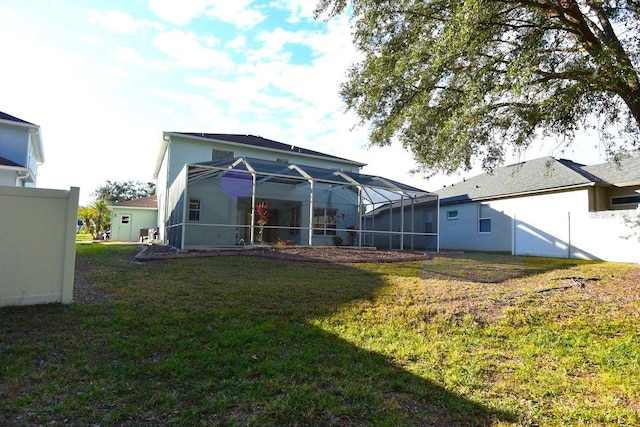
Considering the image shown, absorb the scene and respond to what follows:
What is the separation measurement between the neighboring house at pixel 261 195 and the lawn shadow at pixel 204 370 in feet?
24.5

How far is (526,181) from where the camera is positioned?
54.1 ft

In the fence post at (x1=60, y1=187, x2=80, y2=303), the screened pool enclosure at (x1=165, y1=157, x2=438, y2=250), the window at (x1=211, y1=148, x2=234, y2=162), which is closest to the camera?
the fence post at (x1=60, y1=187, x2=80, y2=303)

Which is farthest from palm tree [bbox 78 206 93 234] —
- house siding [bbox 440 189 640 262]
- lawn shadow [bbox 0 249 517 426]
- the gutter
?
lawn shadow [bbox 0 249 517 426]

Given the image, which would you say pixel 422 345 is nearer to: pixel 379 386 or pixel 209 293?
pixel 379 386

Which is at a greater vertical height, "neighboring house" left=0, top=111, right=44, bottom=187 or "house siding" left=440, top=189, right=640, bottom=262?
"neighboring house" left=0, top=111, right=44, bottom=187

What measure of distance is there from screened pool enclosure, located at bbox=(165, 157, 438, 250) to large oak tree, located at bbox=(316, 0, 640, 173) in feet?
19.7

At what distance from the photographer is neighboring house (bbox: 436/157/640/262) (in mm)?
11697

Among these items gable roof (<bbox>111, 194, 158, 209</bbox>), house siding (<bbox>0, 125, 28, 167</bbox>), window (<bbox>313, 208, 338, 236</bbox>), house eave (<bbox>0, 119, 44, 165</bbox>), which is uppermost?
house eave (<bbox>0, 119, 44, 165</bbox>)

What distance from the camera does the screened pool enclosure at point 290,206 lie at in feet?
45.5

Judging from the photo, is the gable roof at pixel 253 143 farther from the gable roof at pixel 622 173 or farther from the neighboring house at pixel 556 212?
the gable roof at pixel 622 173

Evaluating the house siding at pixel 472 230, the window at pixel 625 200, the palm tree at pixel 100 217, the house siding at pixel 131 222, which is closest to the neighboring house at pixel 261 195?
the house siding at pixel 472 230

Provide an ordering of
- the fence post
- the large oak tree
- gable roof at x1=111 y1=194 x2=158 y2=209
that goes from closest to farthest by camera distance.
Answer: the fence post < the large oak tree < gable roof at x1=111 y1=194 x2=158 y2=209

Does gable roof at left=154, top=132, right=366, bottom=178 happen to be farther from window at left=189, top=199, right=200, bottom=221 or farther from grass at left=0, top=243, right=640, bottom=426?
grass at left=0, top=243, right=640, bottom=426

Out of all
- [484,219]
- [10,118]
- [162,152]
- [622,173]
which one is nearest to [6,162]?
[10,118]
